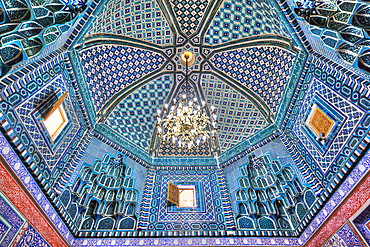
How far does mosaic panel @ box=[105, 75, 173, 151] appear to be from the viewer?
8.33 metres

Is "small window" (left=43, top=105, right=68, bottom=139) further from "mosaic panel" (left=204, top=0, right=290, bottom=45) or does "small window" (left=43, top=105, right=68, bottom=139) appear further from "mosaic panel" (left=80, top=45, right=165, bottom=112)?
"mosaic panel" (left=204, top=0, right=290, bottom=45)

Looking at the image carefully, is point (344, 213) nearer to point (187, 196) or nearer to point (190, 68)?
point (187, 196)

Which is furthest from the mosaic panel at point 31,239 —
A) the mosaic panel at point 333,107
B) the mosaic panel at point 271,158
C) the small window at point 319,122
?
the small window at point 319,122

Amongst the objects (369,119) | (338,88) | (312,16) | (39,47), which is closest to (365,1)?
(312,16)

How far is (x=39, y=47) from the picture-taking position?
14.9 feet

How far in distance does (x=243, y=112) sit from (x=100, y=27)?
609 cm

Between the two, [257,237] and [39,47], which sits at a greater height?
[39,47]

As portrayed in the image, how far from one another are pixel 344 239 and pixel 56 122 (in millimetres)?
7278

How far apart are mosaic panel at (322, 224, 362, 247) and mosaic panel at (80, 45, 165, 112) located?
7.56 metres

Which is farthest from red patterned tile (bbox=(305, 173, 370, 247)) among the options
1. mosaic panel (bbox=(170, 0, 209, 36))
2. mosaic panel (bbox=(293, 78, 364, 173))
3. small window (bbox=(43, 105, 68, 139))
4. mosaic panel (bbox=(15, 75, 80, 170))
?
small window (bbox=(43, 105, 68, 139))

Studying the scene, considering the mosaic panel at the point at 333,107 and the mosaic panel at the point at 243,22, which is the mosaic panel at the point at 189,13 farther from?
the mosaic panel at the point at 333,107

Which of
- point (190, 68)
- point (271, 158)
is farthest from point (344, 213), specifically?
point (190, 68)

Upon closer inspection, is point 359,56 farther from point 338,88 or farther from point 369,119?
point 369,119

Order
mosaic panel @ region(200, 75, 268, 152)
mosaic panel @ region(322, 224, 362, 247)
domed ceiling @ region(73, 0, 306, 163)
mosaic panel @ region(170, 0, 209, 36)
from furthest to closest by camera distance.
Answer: mosaic panel @ region(200, 75, 268, 152), mosaic panel @ region(170, 0, 209, 36), domed ceiling @ region(73, 0, 306, 163), mosaic panel @ region(322, 224, 362, 247)
